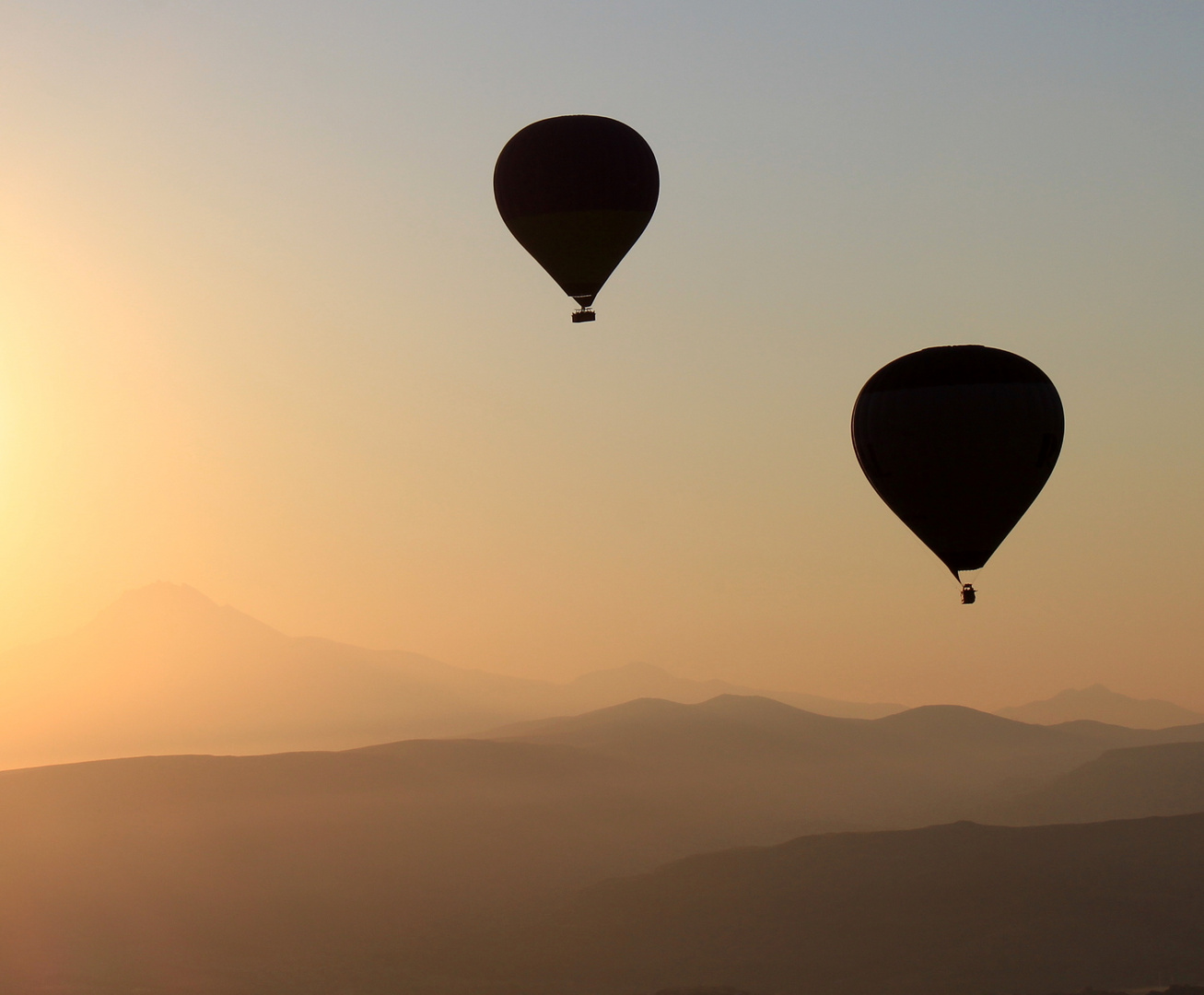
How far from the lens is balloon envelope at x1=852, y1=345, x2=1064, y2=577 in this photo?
50.2 metres

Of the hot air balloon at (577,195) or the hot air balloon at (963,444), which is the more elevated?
the hot air balloon at (577,195)

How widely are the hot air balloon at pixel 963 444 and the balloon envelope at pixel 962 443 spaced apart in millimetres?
30

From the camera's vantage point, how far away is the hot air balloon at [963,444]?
50.2 metres

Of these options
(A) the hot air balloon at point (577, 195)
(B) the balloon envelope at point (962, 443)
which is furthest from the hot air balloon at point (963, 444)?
(A) the hot air balloon at point (577, 195)

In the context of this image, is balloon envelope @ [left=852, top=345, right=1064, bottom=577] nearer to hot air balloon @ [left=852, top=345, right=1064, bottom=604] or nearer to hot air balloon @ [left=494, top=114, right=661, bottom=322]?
hot air balloon @ [left=852, top=345, right=1064, bottom=604]

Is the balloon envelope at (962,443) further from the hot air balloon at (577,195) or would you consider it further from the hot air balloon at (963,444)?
the hot air balloon at (577,195)

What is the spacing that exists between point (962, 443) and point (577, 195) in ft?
52.9

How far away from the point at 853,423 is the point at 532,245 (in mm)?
13120

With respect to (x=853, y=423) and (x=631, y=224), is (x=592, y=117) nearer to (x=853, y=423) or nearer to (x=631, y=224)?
(x=631, y=224)

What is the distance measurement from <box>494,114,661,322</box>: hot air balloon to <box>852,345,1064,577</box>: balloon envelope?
431 inches

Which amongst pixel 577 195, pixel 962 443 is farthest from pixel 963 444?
pixel 577 195

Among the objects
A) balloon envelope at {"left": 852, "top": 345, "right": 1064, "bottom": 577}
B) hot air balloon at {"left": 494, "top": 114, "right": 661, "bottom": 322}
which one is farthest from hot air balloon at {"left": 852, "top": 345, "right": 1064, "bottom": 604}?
hot air balloon at {"left": 494, "top": 114, "right": 661, "bottom": 322}

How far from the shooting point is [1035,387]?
51031 mm

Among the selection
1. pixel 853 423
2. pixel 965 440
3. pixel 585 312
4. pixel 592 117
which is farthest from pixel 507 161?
pixel 965 440
